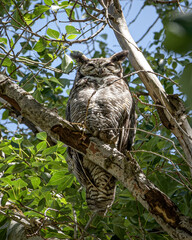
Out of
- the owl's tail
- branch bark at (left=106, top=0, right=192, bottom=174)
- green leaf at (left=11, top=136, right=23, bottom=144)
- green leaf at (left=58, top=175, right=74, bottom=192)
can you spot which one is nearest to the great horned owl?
the owl's tail

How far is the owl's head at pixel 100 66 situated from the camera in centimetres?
258

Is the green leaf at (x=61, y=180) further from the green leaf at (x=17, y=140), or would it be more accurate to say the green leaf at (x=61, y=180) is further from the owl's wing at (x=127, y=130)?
the owl's wing at (x=127, y=130)

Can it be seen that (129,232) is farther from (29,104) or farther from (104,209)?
(29,104)

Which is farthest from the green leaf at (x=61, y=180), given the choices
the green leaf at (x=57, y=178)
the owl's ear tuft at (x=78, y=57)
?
the owl's ear tuft at (x=78, y=57)

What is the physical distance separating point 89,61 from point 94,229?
1.46 meters

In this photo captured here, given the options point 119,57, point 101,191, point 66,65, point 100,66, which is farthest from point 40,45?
point 101,191

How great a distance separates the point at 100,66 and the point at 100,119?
2.35 feet

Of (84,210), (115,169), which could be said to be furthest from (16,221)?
(115,169)

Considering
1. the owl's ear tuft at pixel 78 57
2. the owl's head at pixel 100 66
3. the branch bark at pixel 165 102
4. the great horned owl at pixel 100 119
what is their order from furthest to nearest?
the owl's ear tuft at pixel 78 57 → the owl's head at pixel 100 66 → the great horned owl at pixel 100 119 → the branch bark at pixel 165 102

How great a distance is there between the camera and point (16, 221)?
75.5 inches

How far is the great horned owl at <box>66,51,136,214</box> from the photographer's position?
77.3 inches

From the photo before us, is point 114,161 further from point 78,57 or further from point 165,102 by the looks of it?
point 78,57

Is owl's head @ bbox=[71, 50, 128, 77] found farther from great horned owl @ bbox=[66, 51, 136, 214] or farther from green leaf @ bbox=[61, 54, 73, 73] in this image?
green leaf @ bbox=[61, 54, 73, 73]

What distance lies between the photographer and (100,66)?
2.63 m
